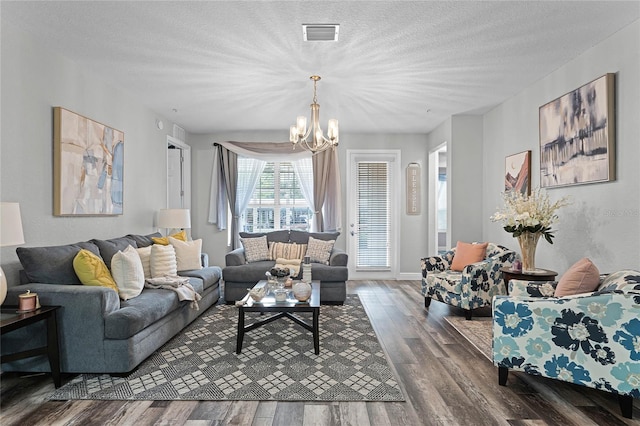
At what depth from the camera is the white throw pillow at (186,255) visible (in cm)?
448

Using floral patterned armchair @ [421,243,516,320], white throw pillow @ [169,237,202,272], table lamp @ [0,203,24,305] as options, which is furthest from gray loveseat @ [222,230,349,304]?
table lamp @ [0,203,24,305]

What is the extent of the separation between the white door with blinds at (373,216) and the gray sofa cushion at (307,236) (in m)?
1.09

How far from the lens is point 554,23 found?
9.14 ft

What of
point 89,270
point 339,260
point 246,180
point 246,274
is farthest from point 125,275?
point 246,180

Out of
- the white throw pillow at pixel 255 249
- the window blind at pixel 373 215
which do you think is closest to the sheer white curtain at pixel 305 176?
the window blind at pixel 373 215

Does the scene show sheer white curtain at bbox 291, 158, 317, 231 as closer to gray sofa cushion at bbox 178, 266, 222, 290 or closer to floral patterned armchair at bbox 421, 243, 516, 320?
gray sofa cushion at bbox 178, 266, 222, 290

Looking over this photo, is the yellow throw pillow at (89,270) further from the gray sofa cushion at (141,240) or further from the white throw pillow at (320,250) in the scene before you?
the white throw pillow at (320,250)

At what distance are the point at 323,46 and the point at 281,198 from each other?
3.84 m

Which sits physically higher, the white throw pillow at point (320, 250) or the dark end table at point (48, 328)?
the white throw pillow at point (320, 250)

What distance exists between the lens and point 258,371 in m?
2.85

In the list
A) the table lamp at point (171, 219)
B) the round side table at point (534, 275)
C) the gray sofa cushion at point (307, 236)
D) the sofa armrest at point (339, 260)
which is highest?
the table lamp at point (171, 219)

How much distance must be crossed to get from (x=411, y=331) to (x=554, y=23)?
2963 millimetres

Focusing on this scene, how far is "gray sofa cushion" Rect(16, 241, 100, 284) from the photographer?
2811 millimetres

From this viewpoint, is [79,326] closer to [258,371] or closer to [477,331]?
[258,371]
